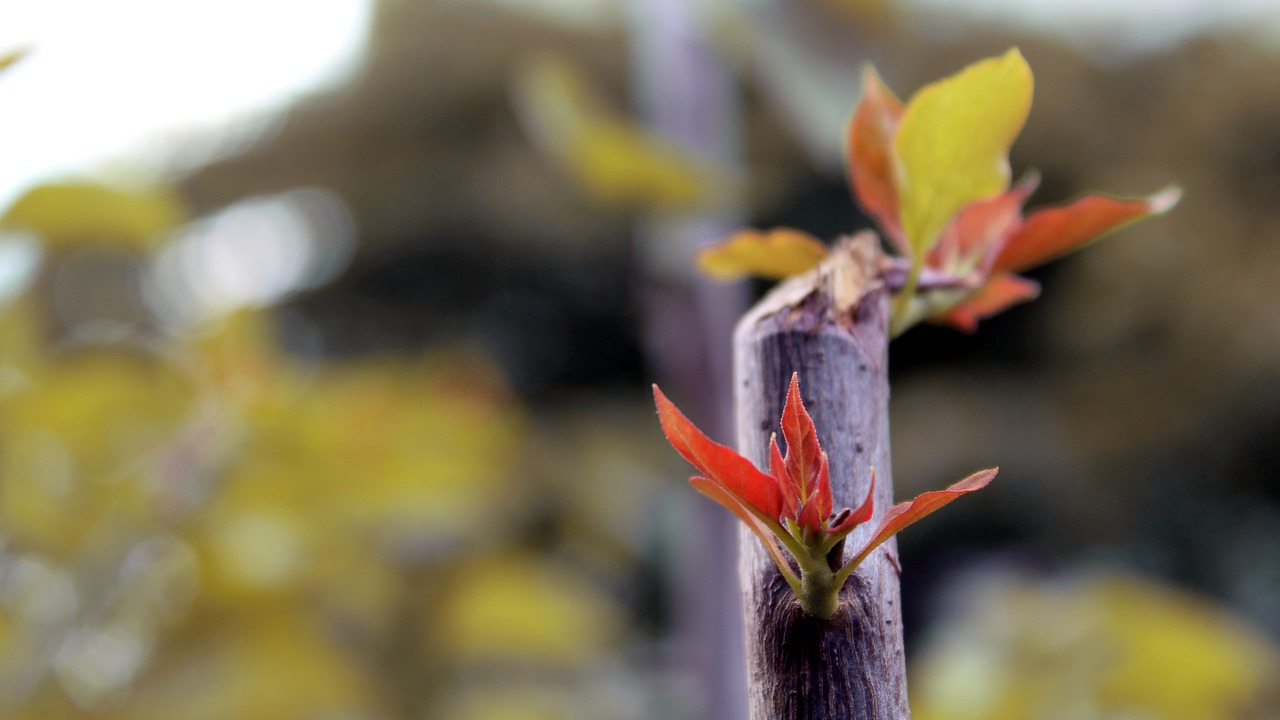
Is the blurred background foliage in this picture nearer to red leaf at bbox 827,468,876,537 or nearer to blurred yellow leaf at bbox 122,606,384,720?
blurred yellow leaf at bbox 122,606,384,720

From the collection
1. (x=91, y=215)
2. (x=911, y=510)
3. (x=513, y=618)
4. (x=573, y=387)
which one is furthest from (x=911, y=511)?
(x=573, y=387)

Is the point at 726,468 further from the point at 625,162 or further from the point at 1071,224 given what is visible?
the point at 625,162

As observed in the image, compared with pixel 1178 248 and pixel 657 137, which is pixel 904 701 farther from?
pixel 1178 248

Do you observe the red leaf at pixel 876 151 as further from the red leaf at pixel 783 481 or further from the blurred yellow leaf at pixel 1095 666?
the blurred yellow leaf at pixel 1095 666

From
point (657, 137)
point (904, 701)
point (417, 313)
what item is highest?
point (417, 313)

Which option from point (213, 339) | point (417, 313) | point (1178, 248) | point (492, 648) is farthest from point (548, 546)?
point (1178, 248)

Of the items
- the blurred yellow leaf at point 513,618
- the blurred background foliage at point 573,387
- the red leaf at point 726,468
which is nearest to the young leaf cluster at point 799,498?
the red leaf at point 726,468

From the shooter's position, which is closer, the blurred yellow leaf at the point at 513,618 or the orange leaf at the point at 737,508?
the orange leaf at the point at 737,508

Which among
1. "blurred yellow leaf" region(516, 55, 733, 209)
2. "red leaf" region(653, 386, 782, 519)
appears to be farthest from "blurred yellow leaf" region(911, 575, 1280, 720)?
"red leaf" region(653, 386, 782, 519)
